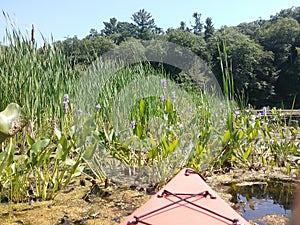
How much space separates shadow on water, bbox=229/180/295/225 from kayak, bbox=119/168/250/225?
0.42m

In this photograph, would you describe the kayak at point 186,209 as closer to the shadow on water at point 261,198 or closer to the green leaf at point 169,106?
the shadow on water at point 261,198

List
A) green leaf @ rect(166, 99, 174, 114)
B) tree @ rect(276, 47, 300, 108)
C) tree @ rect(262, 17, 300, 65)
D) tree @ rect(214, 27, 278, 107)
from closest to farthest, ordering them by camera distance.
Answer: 1. green leaf @ rect(166, 99, 174, 114)
2. tree @ rect(214, 27, 278, 107)
3. tree @ rect(276, 47, 300, 108)
4. tree @ rect(262, 17, 300, 65)

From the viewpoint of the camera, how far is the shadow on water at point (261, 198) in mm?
1728

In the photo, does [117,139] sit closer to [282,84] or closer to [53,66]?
[53,66]

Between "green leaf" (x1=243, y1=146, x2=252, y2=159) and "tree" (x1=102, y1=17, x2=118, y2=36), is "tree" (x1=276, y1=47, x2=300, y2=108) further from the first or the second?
"tree" (x1=102, y1=17, x2=118, y2=36)

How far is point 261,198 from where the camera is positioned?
1961 millimetres

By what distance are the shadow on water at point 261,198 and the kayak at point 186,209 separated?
425 millimetres

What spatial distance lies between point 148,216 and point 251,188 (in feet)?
3.86

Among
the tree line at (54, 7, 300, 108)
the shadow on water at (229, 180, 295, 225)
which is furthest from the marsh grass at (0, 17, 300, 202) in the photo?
the tree line at (54, 7, 300, 108)

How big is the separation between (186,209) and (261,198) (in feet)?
3.17

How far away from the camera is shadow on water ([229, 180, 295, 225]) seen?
5.67ft

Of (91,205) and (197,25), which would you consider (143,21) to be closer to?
(197,25)

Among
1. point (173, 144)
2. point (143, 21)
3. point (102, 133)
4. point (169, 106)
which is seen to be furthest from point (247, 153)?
point (143, 21)

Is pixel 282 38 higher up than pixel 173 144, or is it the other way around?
pixel 282 38
